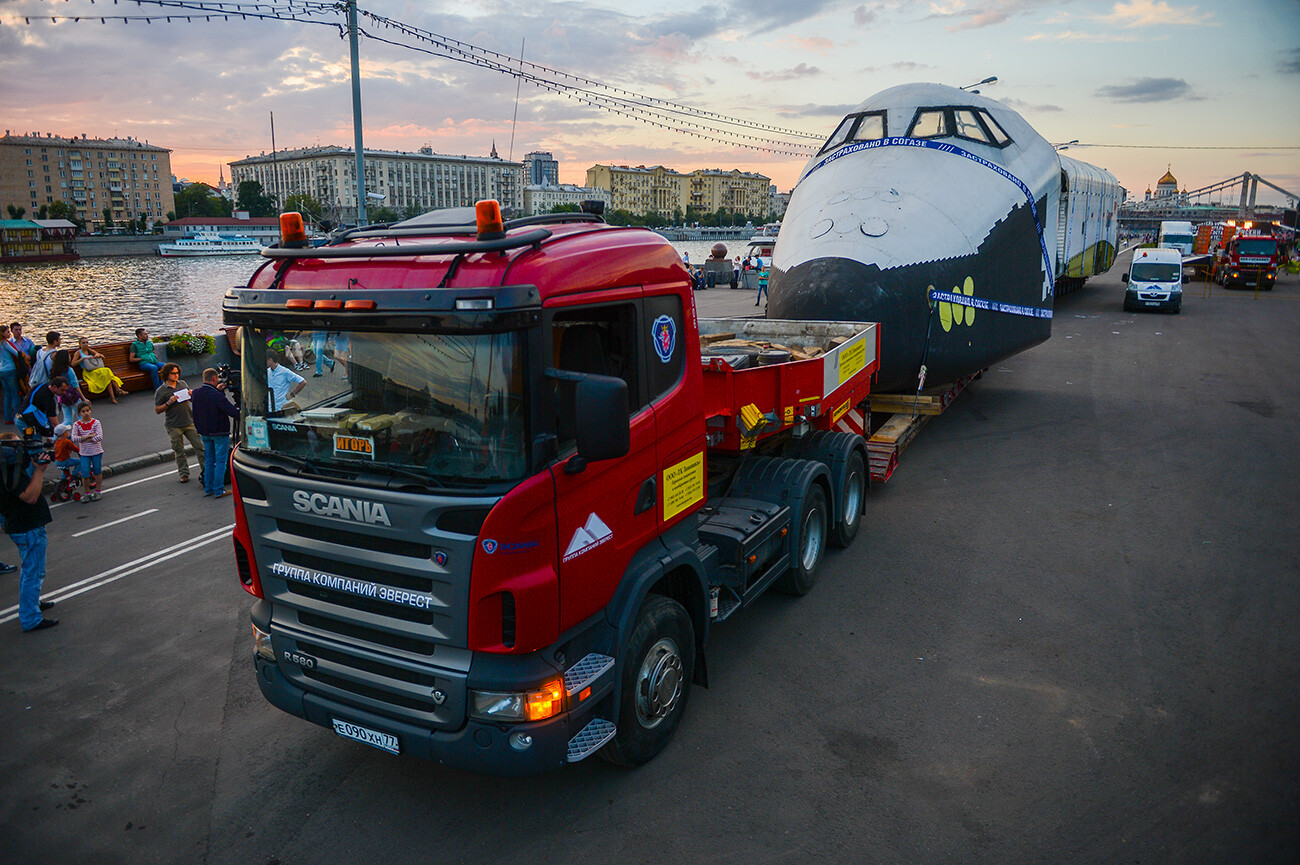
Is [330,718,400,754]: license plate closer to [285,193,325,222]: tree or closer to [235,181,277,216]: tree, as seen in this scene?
[285,193,325,222]: tree

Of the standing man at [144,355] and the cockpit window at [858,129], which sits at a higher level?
the cockpit window at [858,129]

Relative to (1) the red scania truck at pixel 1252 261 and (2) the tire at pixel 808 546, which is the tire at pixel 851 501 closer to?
(2) the tire at pixel 808 546

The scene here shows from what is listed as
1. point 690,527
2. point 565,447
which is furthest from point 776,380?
point 565,447

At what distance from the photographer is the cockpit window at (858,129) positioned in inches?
480

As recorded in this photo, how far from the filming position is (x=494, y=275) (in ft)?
12.4

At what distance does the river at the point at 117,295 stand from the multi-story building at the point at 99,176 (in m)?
88.2

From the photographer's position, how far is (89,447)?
10773 mm

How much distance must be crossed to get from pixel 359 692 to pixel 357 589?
0.62 metres

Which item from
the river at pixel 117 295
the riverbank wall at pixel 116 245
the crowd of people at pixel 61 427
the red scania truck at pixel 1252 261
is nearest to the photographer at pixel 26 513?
the crowd of people at pixel 61 427

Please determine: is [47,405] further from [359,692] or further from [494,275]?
[494,275]

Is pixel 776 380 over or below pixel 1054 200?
below

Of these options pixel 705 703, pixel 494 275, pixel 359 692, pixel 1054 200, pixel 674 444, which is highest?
pixel 1054 200

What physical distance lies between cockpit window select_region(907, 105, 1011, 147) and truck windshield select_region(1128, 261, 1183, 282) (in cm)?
1991

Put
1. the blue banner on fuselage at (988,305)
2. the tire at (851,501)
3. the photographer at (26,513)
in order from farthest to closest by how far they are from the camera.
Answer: the blue banner on fuselage at (988,305) → the tire at (851,501) → the photographer at (26,513)
